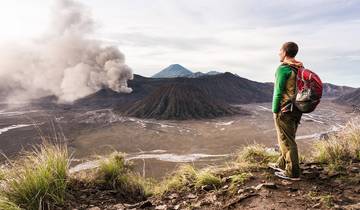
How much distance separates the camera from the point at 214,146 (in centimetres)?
4681

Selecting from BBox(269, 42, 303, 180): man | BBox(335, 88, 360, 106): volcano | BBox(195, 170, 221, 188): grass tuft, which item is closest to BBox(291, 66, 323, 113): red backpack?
BBox(269, 42, 303, 180): man

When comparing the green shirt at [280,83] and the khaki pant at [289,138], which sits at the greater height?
the green shirt at [280,83]

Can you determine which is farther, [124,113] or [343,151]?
[124,113]

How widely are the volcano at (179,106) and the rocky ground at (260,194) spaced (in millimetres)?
70594

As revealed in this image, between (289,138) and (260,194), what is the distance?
97cm

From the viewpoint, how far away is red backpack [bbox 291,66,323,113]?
16.0 feet

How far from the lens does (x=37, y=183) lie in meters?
4.86

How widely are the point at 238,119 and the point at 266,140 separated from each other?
25433mm

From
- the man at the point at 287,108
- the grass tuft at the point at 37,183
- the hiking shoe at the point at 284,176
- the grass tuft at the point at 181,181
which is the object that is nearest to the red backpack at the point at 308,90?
the man at the point at 287,108

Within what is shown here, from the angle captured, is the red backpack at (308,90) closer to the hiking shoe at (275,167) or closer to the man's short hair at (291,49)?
the man's short hair at (291,49)

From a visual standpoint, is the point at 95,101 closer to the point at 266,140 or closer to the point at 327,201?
the point at 266,140

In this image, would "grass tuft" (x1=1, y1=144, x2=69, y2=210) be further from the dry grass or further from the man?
the dry grass

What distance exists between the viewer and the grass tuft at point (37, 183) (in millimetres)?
4742

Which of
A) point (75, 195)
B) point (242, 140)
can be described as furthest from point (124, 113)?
Answer: point (75, 195)
